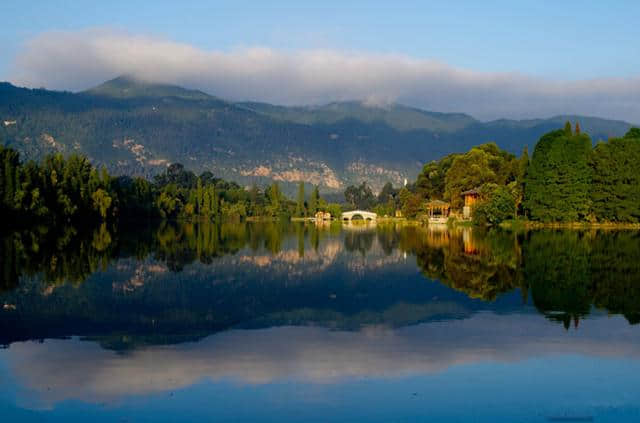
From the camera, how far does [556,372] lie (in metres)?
11.7

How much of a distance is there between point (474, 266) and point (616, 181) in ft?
Result: 154

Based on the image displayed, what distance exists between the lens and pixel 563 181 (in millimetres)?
69562

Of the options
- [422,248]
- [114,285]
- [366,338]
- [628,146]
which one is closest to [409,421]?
[366,338]

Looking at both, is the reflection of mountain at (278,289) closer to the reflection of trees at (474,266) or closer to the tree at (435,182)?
the reflection of trees at (474,266)

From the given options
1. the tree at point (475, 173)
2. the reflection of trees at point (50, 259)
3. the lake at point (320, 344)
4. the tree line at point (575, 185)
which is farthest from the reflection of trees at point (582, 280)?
the tree at point (475, 173)

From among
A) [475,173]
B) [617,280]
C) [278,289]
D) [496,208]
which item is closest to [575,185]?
[496,208]

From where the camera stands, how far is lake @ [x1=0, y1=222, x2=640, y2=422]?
9867 millimetres

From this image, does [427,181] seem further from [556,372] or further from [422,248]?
[556,372]

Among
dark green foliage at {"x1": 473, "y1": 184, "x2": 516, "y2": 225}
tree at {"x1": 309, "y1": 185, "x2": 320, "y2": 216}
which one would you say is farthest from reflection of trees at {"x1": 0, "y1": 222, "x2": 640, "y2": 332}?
tree at {"x1": 309, "y1": 185, "x2": 320, "y2": 216}

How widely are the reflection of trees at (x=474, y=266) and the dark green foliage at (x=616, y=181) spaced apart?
32.2 metres

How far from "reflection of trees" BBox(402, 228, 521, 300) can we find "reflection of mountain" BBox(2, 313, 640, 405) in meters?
5.56

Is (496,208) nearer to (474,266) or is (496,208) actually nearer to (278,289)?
(474,266)

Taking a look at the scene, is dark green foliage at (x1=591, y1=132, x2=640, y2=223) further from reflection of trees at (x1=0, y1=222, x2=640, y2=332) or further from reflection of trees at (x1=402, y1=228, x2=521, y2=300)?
reflection of trees at (x1=402, y1=228, x2=521, y2=300)

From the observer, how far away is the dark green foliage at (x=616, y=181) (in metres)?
68.5
